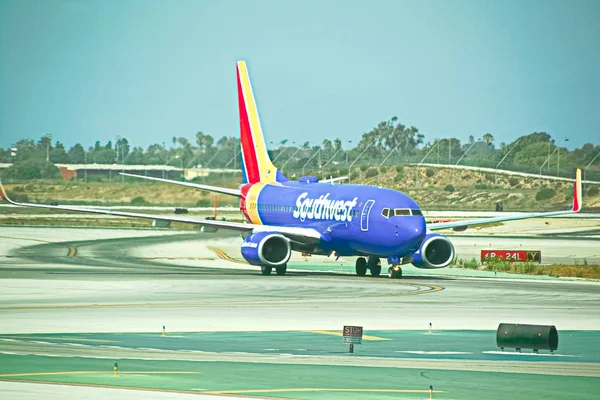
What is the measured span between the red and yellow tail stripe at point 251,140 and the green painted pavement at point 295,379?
4434 centimetres

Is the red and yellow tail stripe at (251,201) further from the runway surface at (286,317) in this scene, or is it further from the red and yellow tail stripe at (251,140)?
the runway surface at (286,317)

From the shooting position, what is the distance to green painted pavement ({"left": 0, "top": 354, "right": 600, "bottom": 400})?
907 inches

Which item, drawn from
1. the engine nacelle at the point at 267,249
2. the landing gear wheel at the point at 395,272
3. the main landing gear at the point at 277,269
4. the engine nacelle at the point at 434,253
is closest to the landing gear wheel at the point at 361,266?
the landing gear wheel at the point at 395,272

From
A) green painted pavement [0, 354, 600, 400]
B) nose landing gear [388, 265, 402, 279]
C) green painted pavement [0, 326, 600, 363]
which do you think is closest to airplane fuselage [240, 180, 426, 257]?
nose landing gear [388, 265, 402, 279]

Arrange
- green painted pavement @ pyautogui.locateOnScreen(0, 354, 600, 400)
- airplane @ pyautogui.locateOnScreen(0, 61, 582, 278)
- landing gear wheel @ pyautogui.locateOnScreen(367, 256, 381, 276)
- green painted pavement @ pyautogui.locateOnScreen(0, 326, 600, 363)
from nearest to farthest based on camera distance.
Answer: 1. green painted pavement @ pyautogui.locateOnScreen(0, 354, 600, 400)
2. green painted pavement @ pyautogui.locateOnScreen(0, 326, 600, 363)
3. airplane @ pyautogui.locateOnScreen(0, 61, 582, 278)
4. landing gear wheel @ pyautogui.locateOnScreen(367, 256, 381, 276)

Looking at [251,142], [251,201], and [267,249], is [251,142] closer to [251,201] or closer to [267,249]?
[251,201]

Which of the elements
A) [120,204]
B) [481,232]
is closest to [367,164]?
Answer: [120,204]

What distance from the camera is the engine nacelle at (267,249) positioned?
59375 millimetres

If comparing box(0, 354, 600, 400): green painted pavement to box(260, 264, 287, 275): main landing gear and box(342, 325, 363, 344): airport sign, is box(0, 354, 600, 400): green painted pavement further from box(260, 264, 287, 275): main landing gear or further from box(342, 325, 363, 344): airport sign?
box(260, 264, 287, 275): main landing gear

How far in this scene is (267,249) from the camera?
199 ft

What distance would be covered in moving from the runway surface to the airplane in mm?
1329

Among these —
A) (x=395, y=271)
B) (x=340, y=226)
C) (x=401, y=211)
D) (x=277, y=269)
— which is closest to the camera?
(x=401, y=211)

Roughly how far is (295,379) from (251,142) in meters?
48.5

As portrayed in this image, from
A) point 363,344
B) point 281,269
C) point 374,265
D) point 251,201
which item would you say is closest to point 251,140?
point 251,201
